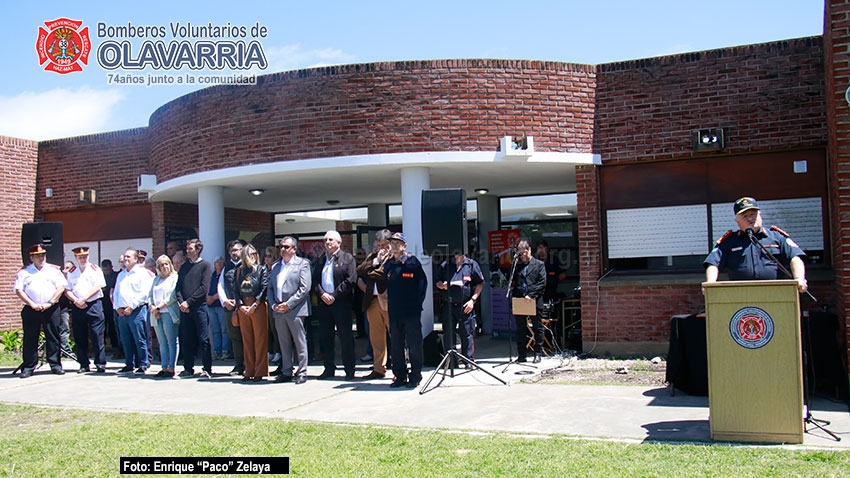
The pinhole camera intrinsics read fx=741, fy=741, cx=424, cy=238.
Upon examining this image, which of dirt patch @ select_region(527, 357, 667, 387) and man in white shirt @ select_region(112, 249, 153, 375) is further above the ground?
man in white shirt @ select_region(112, 249, 153, 375)

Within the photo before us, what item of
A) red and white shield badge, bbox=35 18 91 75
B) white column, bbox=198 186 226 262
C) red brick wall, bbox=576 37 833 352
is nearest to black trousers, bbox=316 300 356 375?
red brick wall, bbox=576 37 833 352

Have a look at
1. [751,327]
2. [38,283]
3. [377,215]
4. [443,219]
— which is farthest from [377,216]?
[751,327]

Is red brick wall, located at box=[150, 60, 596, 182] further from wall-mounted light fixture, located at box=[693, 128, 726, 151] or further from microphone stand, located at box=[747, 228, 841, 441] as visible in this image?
microphone stand, located at box=[747, 228, 841, 441]

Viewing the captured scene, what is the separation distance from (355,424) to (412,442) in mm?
1009

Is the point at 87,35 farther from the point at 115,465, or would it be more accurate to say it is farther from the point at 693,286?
the point at 693,286

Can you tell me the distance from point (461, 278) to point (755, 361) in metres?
4.63

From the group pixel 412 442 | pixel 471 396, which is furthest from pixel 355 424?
pixel 471 396

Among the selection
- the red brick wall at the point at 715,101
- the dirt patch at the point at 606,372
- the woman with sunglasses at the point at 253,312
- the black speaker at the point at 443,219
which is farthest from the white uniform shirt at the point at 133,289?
the red brick wall at the point at 715,101

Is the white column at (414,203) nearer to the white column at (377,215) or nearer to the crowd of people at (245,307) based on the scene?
the crowd of people at (245,307)

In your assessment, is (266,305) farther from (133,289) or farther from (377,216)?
(377,216)

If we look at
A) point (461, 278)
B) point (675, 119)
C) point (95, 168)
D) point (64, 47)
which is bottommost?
point (461, 278)

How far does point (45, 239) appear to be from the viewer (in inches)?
456

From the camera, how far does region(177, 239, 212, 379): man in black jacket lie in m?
10.3

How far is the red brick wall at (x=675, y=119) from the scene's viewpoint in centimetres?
1002
